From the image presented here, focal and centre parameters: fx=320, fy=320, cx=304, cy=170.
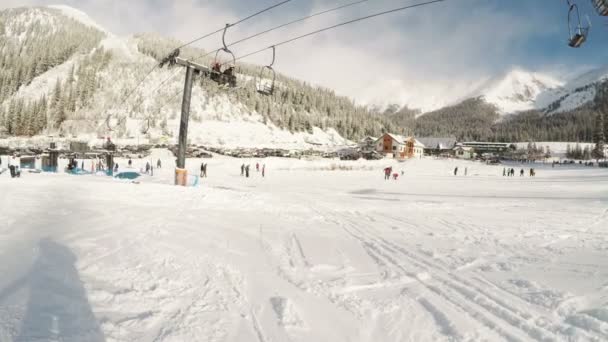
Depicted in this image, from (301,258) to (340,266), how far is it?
82 centimetres

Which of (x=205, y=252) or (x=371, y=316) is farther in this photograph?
(x=205, y=252)

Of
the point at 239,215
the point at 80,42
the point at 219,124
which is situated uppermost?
the point at 80,42

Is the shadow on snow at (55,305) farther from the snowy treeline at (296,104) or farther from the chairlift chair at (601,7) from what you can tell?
the snowy treeline at (296,104)

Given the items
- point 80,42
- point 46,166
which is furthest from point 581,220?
point 80,42

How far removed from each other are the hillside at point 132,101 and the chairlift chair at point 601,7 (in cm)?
7877

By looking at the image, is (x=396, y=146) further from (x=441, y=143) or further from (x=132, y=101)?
(x=132, y=101)

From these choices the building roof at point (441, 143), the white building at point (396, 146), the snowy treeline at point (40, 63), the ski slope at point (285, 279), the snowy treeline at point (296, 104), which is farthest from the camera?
the building roof at point (441, 143)

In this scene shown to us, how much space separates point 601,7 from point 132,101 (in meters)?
126

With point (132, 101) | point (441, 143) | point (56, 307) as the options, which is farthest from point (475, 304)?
point (441, 143)

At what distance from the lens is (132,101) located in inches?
4429

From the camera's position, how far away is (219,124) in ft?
344

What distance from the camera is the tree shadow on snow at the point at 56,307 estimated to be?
3.07 m

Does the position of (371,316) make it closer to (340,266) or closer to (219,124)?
(340,266)

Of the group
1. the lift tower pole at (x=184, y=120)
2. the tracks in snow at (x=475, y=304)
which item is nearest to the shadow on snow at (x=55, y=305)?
the tracks in snow at (x=475, y=304)
